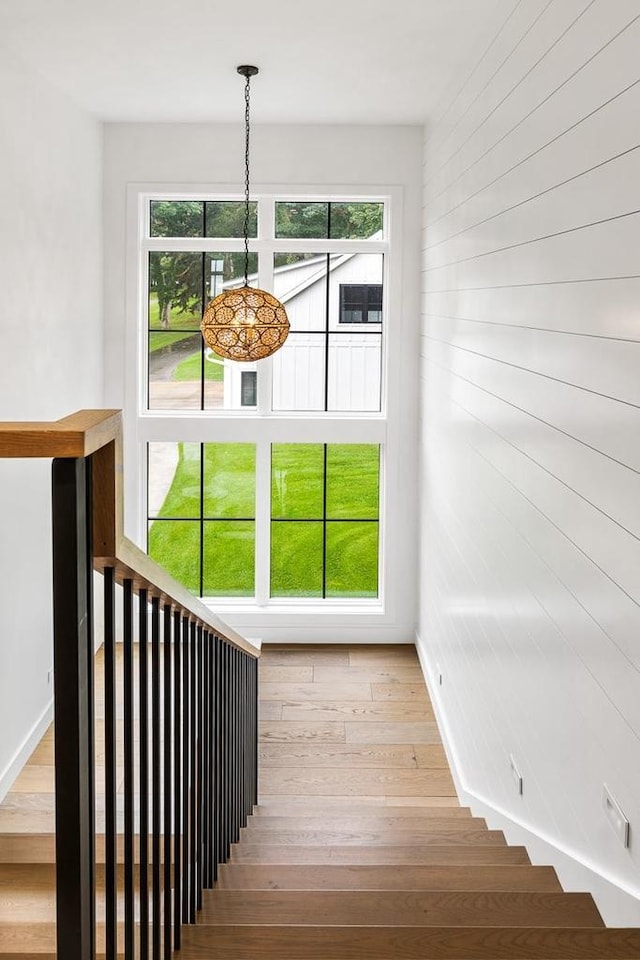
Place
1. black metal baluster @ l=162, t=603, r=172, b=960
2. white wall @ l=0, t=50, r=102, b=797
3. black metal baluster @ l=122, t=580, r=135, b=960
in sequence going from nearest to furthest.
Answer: black metal baluster @ l=122, t=580, r=135, b=960 → black metal baluster @ l=162, t=603, r=172, b=960 → white wall @ l=0, t=50, r=102, b=797

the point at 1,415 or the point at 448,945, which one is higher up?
the point at 1,415

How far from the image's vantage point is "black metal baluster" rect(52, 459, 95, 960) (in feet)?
3.62

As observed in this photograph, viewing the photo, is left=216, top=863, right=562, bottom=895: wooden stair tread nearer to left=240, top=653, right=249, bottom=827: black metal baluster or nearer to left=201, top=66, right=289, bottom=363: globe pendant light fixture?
left=240, top=653, right=249, bottom=827: black metal baluster

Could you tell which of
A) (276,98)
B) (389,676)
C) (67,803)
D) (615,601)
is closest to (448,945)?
(615,601)

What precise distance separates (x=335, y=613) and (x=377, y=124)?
3.25m

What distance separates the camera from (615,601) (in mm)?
2236

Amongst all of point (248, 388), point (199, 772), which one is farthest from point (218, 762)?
point (248, 388)

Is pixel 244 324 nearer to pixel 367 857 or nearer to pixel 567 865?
pixel 367 857

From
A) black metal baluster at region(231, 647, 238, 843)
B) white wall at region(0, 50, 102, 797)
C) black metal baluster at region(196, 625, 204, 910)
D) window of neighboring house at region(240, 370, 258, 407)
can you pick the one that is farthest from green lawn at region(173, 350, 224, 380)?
black metal baluster at region(196, 625, 204, 910)

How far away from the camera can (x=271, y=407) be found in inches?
267

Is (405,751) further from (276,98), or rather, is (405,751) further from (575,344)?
(276,98)

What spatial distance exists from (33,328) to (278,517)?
2451 millimetres

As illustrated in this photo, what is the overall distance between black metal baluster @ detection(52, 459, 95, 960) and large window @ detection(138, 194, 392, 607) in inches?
220

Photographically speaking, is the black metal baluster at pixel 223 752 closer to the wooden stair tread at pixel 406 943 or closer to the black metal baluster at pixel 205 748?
the black metal baluster at pixel 205 748
